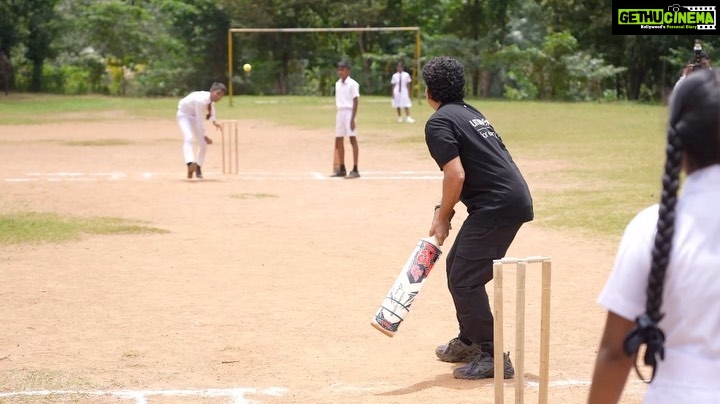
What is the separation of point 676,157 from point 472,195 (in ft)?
14.1

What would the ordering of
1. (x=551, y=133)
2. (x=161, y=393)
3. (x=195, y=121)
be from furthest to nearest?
(x=551, y=133) → (x=195, y=121) → (x=161, y=393)

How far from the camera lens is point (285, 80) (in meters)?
55.2

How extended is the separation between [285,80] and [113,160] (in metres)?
33.2

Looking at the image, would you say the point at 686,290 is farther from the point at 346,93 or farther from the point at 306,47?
the point at 306,47

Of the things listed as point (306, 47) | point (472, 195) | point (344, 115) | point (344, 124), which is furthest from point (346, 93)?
point (306, 47)

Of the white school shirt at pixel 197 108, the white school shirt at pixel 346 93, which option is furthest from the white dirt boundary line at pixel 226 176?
the white school shirt at pixel 346 93

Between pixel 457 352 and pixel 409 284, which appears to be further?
pixel 457 352

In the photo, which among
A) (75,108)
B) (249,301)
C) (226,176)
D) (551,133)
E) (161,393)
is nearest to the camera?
(161,393)

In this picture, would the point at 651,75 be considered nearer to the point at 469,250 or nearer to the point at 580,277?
the point at 580,277

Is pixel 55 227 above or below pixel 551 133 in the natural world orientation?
below

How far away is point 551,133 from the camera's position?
28844mm

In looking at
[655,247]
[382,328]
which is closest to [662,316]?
[655,247]

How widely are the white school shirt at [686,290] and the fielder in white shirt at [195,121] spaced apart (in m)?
16.2

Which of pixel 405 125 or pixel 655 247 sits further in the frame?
pixel 405 125
